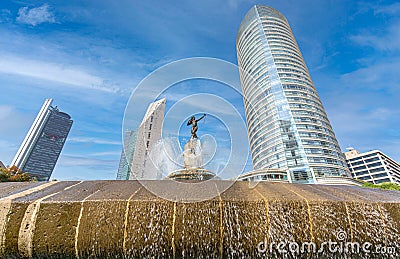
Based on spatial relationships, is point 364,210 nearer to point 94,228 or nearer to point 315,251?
point 315,251

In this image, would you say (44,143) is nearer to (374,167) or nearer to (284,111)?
(284,111)

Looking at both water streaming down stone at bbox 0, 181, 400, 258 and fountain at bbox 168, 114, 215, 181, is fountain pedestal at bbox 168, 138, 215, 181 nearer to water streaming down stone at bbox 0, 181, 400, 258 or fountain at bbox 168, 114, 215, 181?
fountain at bbox 168, 114, 215, 181

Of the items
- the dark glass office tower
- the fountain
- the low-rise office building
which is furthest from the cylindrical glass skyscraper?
the dark glass office tower

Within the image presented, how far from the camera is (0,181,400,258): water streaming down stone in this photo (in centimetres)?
335

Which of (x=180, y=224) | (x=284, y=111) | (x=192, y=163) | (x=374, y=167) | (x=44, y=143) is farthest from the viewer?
(x=44, y=143)

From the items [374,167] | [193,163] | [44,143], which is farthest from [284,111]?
[44,143]

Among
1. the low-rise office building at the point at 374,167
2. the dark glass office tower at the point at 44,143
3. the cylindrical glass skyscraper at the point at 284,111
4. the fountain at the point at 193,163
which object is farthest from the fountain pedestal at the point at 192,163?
the dark glass office tower at the point at 44,143

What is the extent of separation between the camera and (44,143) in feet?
493

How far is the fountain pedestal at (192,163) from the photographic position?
1041cm

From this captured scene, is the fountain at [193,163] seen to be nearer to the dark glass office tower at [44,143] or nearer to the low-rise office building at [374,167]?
the low-rise office building at [374,167]

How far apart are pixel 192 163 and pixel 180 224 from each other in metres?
8.77

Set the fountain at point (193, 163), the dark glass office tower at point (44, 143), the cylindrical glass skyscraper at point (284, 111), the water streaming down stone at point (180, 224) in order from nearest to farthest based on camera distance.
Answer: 1. the water streaming down stone at point (180, 224)
2. the fountain at point (193, 163)
3. the cylindrical glass skyscraper at point (284, 111)
4. the dark glass office tower at point (44, 143)

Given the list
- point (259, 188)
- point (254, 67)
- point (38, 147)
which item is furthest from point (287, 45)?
point (38, 147)

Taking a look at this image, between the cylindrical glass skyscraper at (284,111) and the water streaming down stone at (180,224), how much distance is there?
47.2 metres
